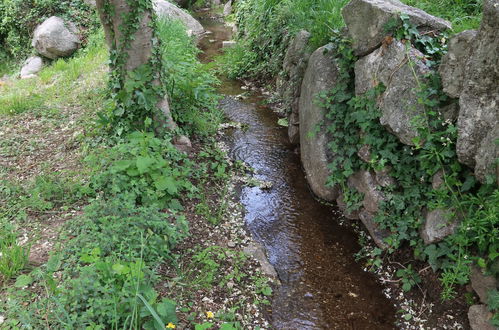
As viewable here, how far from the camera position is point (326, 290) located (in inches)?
154

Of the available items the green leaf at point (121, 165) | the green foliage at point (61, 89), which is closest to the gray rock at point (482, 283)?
the green leaf at point (121, 165)

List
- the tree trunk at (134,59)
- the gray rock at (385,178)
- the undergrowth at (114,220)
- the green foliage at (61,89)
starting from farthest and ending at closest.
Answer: the green foliage at (61,89) → the tree trunk at (134,59) → the gray rock at (385,178) → the undergrowth at (114,220)

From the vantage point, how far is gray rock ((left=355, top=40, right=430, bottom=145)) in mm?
3879

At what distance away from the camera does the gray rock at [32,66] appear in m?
9.51

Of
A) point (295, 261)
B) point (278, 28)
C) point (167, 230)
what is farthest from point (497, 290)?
point (278, 28)

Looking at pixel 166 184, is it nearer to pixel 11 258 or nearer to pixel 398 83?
pixel 11 258

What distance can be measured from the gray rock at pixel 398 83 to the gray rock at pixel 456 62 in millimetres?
269

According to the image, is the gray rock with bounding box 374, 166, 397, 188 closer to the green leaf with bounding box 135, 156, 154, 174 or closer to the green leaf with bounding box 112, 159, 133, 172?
the green leaf with bounding box 135, 156, 154, 174

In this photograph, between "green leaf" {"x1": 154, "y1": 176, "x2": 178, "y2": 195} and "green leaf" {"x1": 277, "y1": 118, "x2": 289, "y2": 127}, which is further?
"green leaf" {"x1": 277, "y1": 118, "x2": 289, "y2": 127}

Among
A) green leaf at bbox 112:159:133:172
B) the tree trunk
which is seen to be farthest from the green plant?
the tree trunk

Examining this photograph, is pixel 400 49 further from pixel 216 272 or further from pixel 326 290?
pixel 216 272

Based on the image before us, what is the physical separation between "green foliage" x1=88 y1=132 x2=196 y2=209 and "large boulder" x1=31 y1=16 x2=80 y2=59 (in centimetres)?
652

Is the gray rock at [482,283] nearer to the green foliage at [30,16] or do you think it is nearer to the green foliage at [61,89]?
the green foliage at [61,89]

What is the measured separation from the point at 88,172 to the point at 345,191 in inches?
117
